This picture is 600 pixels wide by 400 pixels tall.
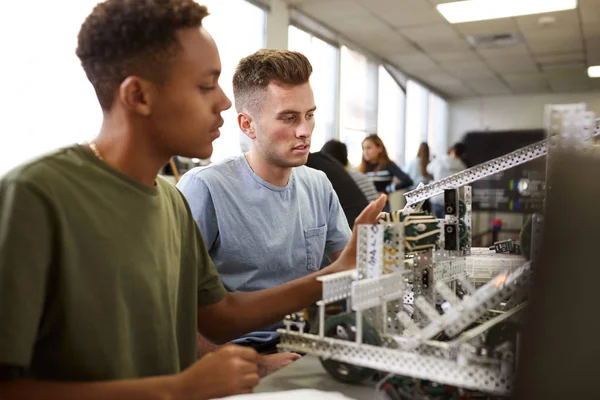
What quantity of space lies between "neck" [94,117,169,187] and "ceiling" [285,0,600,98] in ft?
15.7

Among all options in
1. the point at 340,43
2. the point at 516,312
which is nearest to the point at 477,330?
the point at 516,312

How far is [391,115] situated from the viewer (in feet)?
29.7

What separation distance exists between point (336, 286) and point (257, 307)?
320 millimetres

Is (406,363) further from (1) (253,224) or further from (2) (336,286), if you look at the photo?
(1) (253,224)

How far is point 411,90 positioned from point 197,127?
9305 mm

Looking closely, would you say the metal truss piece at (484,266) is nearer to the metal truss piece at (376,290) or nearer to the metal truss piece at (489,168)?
the metal truss piece at (489,168)

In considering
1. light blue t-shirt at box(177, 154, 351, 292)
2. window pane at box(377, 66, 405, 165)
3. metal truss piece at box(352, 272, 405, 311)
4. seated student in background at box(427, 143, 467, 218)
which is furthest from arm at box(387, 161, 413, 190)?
metal truss piece at box(352, 272, 405, 311)

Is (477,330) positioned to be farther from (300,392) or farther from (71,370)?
(71,370)

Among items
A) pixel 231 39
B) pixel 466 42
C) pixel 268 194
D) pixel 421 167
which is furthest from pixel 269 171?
pixel 421 167

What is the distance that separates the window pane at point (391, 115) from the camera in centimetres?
850

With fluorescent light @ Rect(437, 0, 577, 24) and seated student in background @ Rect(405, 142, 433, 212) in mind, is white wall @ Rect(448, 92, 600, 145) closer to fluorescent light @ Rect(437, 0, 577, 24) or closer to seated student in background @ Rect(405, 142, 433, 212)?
seated student in background @ Rect(405, 142, 433, 212)

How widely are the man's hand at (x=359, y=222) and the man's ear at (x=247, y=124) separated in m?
0.76

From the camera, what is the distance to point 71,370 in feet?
3.02

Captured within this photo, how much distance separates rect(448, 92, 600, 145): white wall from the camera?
1152 cm
